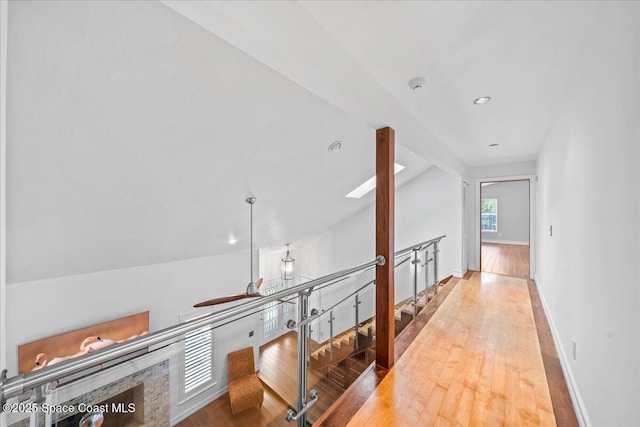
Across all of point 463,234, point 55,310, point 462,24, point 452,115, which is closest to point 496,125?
point 452,115

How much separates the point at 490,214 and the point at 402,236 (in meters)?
5.98

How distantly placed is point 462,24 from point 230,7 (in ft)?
3.94

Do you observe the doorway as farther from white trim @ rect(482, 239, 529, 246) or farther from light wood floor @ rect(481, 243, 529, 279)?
light wood floor @ rect(481, 243, 529, 279)

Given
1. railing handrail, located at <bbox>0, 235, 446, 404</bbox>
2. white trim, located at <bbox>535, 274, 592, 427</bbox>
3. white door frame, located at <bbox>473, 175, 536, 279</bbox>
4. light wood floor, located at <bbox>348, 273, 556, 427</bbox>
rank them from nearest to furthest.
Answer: railing handrail, located at <bbox>0, 235, 446, 404</bbox>, white trim, located at <bbox>535, 274, 592, 427</bbox>, light wood floor, located at <bbox>348, 273, 556, 427</bbox>, white door frame, located at <bbox>473, 175, 536, 279</bbox>

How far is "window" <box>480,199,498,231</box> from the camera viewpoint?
31.7 feet

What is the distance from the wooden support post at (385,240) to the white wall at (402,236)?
1.82m

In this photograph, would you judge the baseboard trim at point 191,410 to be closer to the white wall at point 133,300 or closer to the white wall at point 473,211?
the white wall at point 133,300

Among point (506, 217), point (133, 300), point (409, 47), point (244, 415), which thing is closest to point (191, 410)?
point (244, 415)

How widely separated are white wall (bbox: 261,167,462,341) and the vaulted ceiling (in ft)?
7.05

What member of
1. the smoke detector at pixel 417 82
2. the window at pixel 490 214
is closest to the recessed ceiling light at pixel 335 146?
the smoke detector at pixel 417 82

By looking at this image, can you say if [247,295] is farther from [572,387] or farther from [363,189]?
[363,189]

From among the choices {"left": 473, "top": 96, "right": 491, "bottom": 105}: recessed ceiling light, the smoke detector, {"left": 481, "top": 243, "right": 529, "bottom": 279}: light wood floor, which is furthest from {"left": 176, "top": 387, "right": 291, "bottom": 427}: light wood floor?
{"left": 481, "top": 243, "right": 529, "bottom": 279}: light wood floor

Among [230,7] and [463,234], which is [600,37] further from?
[463,234]

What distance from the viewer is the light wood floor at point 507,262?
532 centimetres
